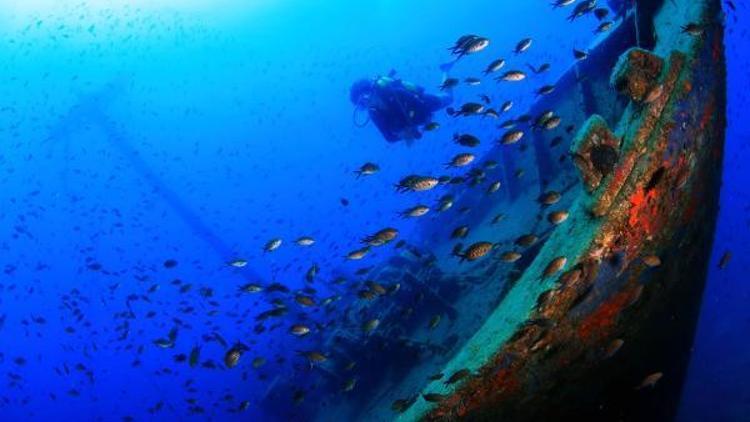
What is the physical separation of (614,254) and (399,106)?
29.1ft

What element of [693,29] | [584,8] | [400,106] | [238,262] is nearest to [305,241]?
[238,262]

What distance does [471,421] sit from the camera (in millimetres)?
3305

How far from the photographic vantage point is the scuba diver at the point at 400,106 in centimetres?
1156

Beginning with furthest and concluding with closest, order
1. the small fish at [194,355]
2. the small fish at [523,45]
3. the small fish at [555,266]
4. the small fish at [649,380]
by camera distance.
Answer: the small fish at [523,45]
the small fish at [194,355]
the small fish at [649,380]
the small fish at [555,266]

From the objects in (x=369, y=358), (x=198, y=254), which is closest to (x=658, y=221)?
(x=369, y=358)

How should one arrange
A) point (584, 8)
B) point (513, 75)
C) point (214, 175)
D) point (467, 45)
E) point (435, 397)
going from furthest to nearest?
point (214, 175) → point (513, 75) → point (584, 8) → point (467, 45) → point (435, 397)

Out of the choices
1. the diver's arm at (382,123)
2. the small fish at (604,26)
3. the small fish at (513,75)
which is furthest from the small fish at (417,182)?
the diver's arm at (382,123)

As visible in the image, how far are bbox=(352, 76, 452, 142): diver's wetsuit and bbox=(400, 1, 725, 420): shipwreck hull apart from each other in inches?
313

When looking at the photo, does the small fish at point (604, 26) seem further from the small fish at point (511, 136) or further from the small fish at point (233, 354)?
the small fish at point (233, 354)

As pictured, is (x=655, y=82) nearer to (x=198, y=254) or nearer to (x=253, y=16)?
(x=253, y=16)

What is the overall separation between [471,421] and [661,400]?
2.93 m

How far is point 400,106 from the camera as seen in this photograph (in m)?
11.6

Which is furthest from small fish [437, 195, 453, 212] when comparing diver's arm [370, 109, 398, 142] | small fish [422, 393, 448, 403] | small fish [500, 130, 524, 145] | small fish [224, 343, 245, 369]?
diver's arm [370, 109, 398, 142]

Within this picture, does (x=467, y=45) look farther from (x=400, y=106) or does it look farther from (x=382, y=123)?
(x=382, y=123)
